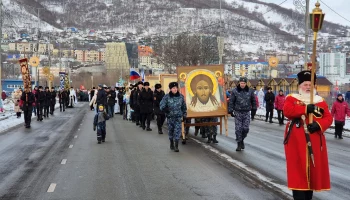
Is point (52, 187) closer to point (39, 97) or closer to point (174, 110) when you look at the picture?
point (174, 110)

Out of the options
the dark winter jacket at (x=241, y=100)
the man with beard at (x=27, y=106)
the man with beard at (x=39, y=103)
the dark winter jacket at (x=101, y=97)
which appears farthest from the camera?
the man with beard at (x=39, y=103)

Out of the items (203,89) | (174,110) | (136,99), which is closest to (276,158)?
(174,110)

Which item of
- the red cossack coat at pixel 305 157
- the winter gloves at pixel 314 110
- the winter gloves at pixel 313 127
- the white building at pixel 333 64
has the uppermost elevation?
the white building at pixel 333 64

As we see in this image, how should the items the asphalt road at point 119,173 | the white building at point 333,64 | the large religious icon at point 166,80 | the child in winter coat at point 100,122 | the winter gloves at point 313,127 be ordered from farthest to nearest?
the white building at point 333,64 < the large religious icon at point 166,80 < the child in winter coat at point 100,122 < the asphalt road at point 119,173 < the winter gloves at point 313,127

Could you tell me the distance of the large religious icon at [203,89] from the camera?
1625 cm

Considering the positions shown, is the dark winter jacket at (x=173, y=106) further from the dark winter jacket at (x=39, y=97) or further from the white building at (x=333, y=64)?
the white building at (x=333, y=64)

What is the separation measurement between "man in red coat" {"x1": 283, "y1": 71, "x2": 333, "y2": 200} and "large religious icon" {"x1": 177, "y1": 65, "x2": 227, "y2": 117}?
10.3m

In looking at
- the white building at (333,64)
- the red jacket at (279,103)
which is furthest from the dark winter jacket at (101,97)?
the white building at (333,64)

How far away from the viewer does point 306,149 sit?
18.7 ft

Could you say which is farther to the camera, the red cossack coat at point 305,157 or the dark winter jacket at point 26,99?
the dark winter jacket at point 26,99

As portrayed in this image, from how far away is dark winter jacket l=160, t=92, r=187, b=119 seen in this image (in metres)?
14.1

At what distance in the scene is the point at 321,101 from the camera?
5.91 meters

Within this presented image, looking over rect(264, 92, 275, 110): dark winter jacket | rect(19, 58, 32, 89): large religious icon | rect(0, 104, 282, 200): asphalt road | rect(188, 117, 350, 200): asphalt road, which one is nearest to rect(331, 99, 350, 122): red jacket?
rect(188, 117, 350, 200): asphalt road

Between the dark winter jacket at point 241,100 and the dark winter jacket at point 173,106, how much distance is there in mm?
1395
